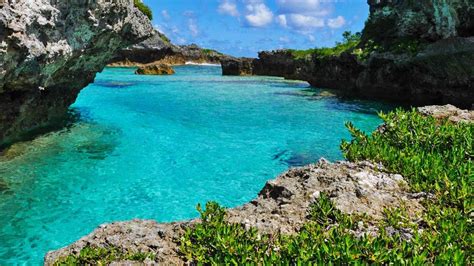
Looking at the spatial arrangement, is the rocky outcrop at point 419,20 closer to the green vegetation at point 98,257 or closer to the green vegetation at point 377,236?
→ the green vegetation at point 377,236

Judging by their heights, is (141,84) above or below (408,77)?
below

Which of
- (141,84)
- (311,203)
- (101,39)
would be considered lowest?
(141,84)

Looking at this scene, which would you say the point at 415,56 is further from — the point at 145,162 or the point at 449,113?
the point at 145,162

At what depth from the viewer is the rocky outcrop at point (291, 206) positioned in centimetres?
507

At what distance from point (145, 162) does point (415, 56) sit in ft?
79.0

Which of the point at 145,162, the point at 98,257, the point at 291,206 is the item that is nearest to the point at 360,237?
the point at 291,206

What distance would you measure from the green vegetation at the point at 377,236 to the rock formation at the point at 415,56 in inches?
955

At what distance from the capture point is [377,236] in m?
4.93

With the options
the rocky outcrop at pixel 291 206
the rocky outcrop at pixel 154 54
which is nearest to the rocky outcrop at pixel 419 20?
the rocky outcrop at pixel 291 206

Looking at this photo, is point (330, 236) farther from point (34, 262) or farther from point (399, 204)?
point (34, 262)

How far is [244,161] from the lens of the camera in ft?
53.4

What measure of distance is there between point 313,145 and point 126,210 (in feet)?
33.7

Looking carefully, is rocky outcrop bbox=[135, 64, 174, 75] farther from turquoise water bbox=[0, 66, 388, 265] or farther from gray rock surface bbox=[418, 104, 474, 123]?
gray rock surface bbox=[418, 104, 474, 123]

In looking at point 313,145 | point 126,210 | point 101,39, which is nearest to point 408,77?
point 313,145
